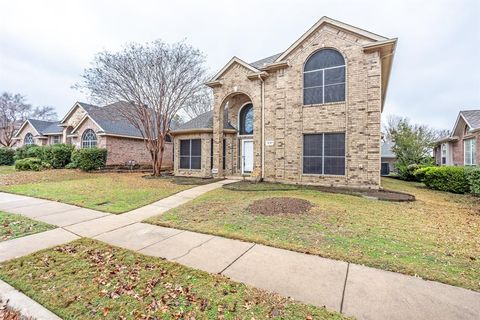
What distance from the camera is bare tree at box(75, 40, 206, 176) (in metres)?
13.9

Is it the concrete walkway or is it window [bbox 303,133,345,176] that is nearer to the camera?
the concrete walkway

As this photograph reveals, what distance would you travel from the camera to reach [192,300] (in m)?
2.54

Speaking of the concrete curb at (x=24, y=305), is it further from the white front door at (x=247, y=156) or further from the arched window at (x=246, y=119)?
the arched window at (x=246, y=119)

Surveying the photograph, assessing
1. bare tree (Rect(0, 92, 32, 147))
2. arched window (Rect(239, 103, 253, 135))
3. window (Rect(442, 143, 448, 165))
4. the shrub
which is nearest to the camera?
the shrub

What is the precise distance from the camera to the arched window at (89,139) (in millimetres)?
21906

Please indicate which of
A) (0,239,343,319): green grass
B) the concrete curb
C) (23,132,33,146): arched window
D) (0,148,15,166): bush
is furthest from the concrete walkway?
(23,132,33,146): arched window

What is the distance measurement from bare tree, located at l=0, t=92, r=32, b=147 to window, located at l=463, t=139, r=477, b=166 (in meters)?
56.3

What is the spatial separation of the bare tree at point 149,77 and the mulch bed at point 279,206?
11228 mm

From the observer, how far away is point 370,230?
510cm

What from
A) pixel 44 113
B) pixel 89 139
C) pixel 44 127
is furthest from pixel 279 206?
pixel 44 113

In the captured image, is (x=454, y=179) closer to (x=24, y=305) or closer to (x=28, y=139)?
(x=24, y=305)

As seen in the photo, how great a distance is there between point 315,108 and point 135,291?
1141 cm

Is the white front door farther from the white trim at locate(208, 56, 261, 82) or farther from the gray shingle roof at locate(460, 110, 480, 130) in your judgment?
the gray shingle roof at locate(460, 110, 480, 130)

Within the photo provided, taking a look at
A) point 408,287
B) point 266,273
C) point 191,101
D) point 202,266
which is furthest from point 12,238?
point 191,101
